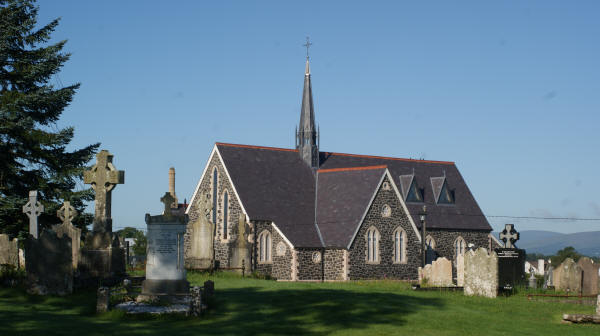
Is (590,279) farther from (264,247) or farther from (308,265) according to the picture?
(264,247)

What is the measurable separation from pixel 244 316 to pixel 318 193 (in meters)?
30.1

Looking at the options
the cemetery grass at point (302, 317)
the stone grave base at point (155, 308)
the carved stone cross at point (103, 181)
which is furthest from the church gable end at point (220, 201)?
the stone grave base at point (155, 308)

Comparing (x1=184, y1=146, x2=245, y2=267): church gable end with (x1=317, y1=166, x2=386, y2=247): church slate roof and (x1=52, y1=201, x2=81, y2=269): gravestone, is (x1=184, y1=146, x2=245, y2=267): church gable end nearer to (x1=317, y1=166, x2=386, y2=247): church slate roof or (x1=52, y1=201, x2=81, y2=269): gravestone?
(x1=317, y1=166, x2=386, y2=247): church slate roof

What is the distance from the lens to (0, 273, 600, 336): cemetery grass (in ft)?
61.0

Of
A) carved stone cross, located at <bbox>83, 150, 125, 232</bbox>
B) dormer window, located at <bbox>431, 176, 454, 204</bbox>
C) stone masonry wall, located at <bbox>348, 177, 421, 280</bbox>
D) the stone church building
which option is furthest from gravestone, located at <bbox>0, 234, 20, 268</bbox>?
dormer window, located at <bbox>431, 176, 454, 204</bbox>

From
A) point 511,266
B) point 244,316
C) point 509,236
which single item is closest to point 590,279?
point 511,266

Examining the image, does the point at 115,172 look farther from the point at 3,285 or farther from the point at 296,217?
the point at 296,217

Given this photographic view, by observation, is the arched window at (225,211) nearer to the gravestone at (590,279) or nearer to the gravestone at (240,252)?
the gravestone at (240,252)

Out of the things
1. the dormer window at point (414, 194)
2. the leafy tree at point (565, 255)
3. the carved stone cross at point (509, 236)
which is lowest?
the leafy tree at point (565, 255)

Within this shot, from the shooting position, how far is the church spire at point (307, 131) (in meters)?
52.6

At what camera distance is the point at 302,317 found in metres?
20.5

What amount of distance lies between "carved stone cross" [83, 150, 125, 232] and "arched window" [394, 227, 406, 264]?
22810mm

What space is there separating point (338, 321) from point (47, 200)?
22952mm

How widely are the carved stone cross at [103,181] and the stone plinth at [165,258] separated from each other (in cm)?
560
